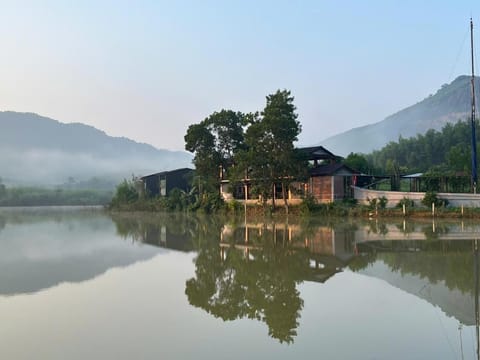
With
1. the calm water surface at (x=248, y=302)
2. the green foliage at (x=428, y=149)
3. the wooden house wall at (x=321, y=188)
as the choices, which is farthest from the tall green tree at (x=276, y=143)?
the green foliage at (x=428, y=149)

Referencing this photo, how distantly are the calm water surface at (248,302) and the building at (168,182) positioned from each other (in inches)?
1275

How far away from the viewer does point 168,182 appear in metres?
46.1

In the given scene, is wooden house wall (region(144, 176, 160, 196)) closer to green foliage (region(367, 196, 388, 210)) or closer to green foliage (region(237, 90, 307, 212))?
green foliage (region(237, 90, 307, 212))

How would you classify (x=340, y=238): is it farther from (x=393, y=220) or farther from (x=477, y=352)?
(x=477, y=352)

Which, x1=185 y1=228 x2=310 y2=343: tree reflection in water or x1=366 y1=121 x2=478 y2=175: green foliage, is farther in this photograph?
x1=366 y1=121 x2=478 y2=175: green foliage

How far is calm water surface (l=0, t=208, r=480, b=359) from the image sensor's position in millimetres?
5027

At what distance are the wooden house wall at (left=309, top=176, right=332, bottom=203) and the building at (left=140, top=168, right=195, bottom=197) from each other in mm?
17872

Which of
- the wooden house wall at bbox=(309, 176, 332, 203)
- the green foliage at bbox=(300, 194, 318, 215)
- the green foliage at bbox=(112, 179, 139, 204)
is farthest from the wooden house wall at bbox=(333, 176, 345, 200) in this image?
the green foliage at bbox=(112, 179, 139, 204)

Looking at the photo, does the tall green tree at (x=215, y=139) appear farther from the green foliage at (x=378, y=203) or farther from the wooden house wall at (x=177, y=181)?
the green foliage at (x=378, y=203)

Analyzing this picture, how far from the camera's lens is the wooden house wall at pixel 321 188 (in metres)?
29.1

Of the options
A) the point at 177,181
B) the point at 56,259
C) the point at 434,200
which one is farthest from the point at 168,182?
the point at 56,259

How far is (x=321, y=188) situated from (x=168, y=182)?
20.5 metres

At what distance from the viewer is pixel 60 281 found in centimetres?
924

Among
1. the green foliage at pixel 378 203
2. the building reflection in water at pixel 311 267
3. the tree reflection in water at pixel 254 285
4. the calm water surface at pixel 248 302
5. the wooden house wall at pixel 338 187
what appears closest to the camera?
the calm water surface at pixel 248 302
